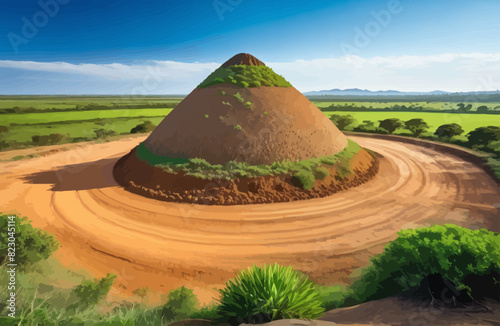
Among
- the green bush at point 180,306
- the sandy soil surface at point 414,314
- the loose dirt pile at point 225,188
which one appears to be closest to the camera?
the sandy soil surface at point 414,314

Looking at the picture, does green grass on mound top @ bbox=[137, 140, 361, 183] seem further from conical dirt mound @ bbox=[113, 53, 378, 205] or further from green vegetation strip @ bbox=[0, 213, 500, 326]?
green vegetation strip @ bbox=[0, 213, 500, 326]

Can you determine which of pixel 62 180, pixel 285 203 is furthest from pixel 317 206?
pixel 62 180

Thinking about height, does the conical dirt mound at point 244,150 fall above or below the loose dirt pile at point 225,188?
above

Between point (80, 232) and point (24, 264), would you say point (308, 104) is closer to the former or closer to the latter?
point (80, 232)

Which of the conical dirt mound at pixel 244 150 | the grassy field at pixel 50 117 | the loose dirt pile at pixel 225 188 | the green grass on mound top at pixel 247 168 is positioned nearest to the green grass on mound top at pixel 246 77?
the conical dirt mound at pixel 244 150

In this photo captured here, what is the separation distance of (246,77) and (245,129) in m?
5.48

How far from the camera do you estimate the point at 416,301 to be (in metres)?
6.23

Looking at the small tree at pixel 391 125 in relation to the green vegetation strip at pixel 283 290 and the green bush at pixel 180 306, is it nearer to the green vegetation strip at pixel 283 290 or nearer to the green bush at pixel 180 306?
the green vegetation strip at pixel 283 290

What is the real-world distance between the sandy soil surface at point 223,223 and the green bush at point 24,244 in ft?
2.72

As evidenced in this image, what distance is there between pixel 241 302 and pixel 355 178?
15827 millimetres

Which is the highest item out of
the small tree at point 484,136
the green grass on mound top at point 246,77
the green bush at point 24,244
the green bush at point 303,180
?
the green grass on mound top at point 246,77

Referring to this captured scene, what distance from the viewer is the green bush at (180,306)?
721 centimetres

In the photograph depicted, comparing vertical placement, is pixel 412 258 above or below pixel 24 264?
above

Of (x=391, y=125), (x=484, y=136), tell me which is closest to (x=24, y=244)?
(x=484, y=136)
